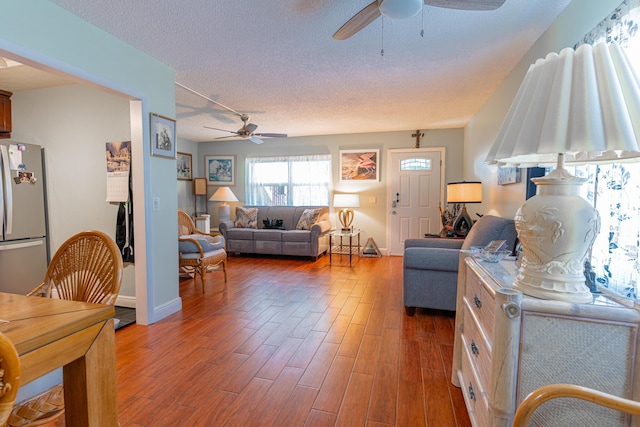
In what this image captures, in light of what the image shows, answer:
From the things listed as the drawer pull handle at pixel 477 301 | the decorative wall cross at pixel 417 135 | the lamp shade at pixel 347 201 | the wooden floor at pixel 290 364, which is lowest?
the wooden floor at pixel 290 364

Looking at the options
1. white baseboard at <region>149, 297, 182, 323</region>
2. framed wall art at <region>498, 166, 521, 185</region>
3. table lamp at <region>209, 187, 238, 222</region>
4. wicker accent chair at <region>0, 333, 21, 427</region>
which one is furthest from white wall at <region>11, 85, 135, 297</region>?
framed wall art at <region>498, 166, 521, 185</region>

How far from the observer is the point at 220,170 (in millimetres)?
6984

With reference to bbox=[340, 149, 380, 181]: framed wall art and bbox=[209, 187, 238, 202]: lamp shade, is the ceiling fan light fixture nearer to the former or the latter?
bbox=[340, 149, 380, 181]: framed wall art

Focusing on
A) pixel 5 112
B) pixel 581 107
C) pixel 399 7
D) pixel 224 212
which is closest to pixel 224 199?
pixel 224 212

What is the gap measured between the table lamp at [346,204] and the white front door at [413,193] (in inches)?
28.8

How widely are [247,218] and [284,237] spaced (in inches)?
46.2

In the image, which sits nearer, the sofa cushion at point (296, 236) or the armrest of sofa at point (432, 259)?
the armrest of sofa at point (432, 259)

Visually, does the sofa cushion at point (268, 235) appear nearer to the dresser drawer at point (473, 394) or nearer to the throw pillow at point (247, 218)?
the throw pillow at point (247, 218)

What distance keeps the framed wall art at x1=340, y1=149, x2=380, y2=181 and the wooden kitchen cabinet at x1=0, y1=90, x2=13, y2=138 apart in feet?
15.6

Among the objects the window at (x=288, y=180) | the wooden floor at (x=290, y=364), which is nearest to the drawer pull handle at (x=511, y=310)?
the wooden floor at (x=290, y=364)

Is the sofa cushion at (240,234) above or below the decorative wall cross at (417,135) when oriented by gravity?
below

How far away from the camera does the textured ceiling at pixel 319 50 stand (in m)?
2.05

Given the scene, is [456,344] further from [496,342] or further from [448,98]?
[448,98]

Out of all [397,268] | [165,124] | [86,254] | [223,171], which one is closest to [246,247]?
[223,171]
